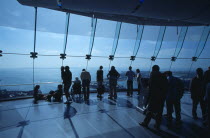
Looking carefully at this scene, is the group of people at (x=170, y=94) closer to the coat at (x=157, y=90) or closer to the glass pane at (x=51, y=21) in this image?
the coat at (x=157, y=90)

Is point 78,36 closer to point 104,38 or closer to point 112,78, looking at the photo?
point 104,38

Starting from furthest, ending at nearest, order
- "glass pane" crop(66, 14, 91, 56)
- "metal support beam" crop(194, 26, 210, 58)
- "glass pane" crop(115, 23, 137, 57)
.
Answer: "metal support beam" crop(194, 26, 210, 58), "glass pane" crop(115, 23, 137, 57), "glass pane" crop(66, 14, 91, 56)

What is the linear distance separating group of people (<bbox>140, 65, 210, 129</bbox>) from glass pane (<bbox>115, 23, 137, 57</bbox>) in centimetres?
605

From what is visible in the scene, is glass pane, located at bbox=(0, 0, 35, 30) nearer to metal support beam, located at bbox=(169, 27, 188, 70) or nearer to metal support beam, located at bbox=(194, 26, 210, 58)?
metal support beam, located at bbox=(169, 27, 188, 70)

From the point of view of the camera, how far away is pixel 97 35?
8.55m

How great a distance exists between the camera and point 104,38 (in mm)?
9164

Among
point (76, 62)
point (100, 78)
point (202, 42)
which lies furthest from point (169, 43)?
point (76, 62)

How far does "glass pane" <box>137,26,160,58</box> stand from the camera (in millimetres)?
9969

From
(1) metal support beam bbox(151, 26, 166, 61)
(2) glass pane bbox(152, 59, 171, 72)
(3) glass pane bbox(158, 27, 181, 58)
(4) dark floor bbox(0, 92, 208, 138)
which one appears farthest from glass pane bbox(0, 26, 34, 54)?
(3) glass pane bbox(158, 27, 181, 58)

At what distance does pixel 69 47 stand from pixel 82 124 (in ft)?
17.7

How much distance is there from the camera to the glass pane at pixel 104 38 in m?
8.47

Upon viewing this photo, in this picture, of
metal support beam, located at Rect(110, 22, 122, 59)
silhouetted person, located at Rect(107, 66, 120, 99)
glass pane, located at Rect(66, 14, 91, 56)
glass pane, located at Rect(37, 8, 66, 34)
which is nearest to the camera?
silhouetted person, located at Rect(107, 66, 120, 99)

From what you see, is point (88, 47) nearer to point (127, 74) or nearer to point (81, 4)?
point (127, 74)

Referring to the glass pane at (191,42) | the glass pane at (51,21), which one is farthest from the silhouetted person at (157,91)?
the glass pane at (191,42)
